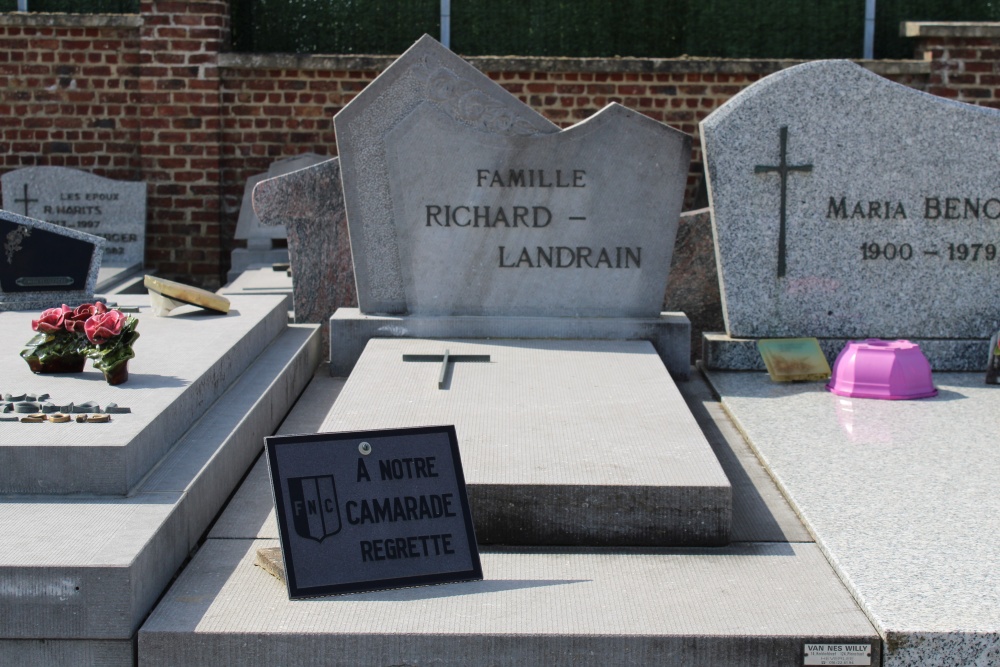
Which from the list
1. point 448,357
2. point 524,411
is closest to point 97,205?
point 448,357

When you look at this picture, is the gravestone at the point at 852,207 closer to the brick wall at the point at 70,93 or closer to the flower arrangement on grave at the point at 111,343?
the flower arrangement on grave at the point at 111,343

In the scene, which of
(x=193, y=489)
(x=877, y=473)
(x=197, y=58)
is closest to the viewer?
(x=193, y=489)

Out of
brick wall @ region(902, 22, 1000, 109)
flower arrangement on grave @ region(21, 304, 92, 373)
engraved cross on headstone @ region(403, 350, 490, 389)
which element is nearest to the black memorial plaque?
flower arrangement on grave @ region(21, 304, 92, 373)

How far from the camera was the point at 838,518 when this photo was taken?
3.66 meters

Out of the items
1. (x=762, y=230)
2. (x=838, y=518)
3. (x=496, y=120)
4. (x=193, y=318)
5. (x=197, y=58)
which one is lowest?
(x=838, y=518)

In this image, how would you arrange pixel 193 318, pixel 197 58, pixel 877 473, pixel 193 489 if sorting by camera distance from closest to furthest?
pixel 193 489 → pixel 877 473 → pixel 193 318 → pixel 197 58

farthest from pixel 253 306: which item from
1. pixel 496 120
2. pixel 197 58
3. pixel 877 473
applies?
pixel 197 58

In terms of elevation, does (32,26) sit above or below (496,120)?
above

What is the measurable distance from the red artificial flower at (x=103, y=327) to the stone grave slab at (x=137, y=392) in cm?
17

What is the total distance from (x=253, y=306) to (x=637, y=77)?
15.7 ft

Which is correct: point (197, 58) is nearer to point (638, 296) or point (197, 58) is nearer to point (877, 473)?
point (638, 296)

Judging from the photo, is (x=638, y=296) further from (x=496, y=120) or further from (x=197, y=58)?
(x=197, y=58)

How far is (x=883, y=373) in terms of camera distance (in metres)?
5.21

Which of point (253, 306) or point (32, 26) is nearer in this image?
point (253, 306)
